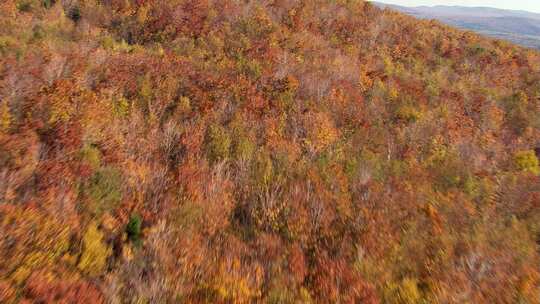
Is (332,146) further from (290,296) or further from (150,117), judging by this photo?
(290,296)

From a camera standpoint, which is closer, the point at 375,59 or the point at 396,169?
the point at 396,169

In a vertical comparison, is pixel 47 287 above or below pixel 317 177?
above

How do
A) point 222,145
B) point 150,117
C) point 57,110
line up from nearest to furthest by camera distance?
point 57,110 → point 222,145 → point 150,117

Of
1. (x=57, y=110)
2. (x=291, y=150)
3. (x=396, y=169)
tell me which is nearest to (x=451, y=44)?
(x=396, y=169)

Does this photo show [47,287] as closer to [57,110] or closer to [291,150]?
[57,110]

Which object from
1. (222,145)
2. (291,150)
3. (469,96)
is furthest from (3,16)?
(469,96)

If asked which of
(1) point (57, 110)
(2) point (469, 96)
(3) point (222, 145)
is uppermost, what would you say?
(1) point (57, 110)

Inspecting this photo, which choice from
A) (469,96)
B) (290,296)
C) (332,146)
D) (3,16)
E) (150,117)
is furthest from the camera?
(469,96)
